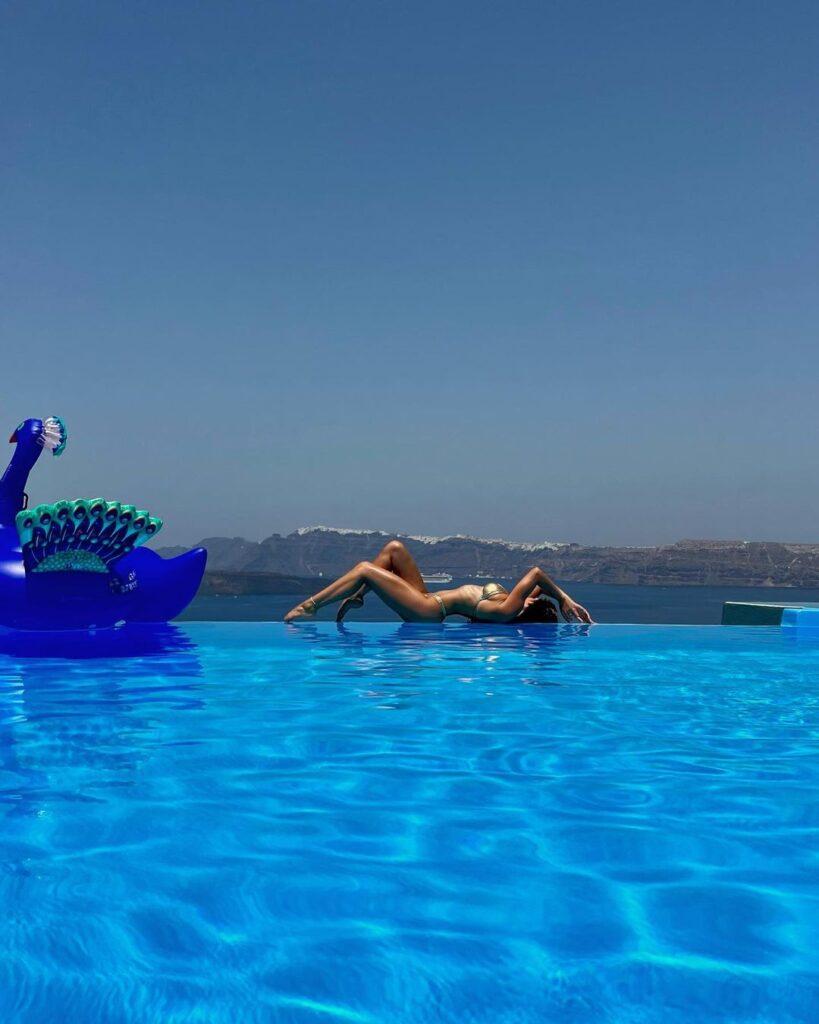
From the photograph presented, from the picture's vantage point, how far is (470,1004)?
2125mm

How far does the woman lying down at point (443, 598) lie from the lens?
36.6ft

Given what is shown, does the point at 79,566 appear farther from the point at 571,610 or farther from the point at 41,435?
the point at 571,610

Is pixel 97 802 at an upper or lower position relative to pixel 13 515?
lower

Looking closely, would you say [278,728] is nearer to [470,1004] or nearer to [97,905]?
[97,905]

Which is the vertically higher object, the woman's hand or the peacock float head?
the peacock float head

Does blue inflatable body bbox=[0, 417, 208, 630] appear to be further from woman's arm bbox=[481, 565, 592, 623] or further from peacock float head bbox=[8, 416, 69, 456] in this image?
woman's arm bbox=[481, 565, 592, 623]

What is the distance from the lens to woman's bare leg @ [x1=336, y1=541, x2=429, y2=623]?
11.0 metres

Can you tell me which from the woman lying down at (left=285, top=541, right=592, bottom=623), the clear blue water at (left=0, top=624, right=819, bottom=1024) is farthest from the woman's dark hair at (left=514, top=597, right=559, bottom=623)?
the clear blue water at (left=0, top=624, right=819, bottom=1024)

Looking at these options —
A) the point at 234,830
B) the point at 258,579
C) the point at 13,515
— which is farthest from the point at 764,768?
the point at 258,579

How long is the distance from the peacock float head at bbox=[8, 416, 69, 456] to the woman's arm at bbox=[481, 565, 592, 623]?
5.74m

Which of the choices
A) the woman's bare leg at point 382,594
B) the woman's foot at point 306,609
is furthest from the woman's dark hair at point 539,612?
the woman's foot at point 306,609

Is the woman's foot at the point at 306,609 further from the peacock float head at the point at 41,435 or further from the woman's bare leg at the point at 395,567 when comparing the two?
the peacock float head at the point at 41,435

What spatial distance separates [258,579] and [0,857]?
73.7 m

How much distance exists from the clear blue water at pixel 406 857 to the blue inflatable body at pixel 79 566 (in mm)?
3435
